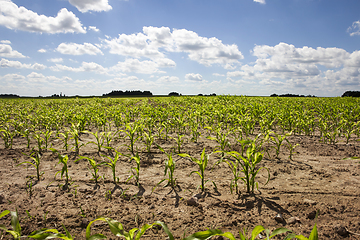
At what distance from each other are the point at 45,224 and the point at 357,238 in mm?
3104

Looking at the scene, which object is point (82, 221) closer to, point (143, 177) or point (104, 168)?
point (143, 177)

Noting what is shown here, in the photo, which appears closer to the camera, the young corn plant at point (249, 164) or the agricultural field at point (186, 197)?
the agricultural field at point (186, 197)

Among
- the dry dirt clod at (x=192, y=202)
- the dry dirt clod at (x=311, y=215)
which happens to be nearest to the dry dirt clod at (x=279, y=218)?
the dry dirt clod at (x=311, y=215)

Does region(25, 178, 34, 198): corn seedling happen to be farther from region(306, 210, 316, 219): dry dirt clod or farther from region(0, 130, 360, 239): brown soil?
region(306, 210, 316, 219): dry dirt clod

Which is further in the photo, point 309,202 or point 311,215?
point 309,202

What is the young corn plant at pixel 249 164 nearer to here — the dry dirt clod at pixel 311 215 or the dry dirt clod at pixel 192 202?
the dry dirt clod at pixel 311 215

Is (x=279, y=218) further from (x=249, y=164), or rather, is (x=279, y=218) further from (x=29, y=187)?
(x=29, y=187)

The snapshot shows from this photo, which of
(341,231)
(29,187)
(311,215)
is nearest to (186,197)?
(311,215)

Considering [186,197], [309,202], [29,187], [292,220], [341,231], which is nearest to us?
[341,231]

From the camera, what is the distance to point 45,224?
195cm

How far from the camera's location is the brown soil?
1.92m

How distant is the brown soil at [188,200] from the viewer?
6.28 ft


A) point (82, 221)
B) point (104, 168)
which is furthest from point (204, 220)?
point (104, 168)

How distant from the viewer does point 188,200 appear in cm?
227
